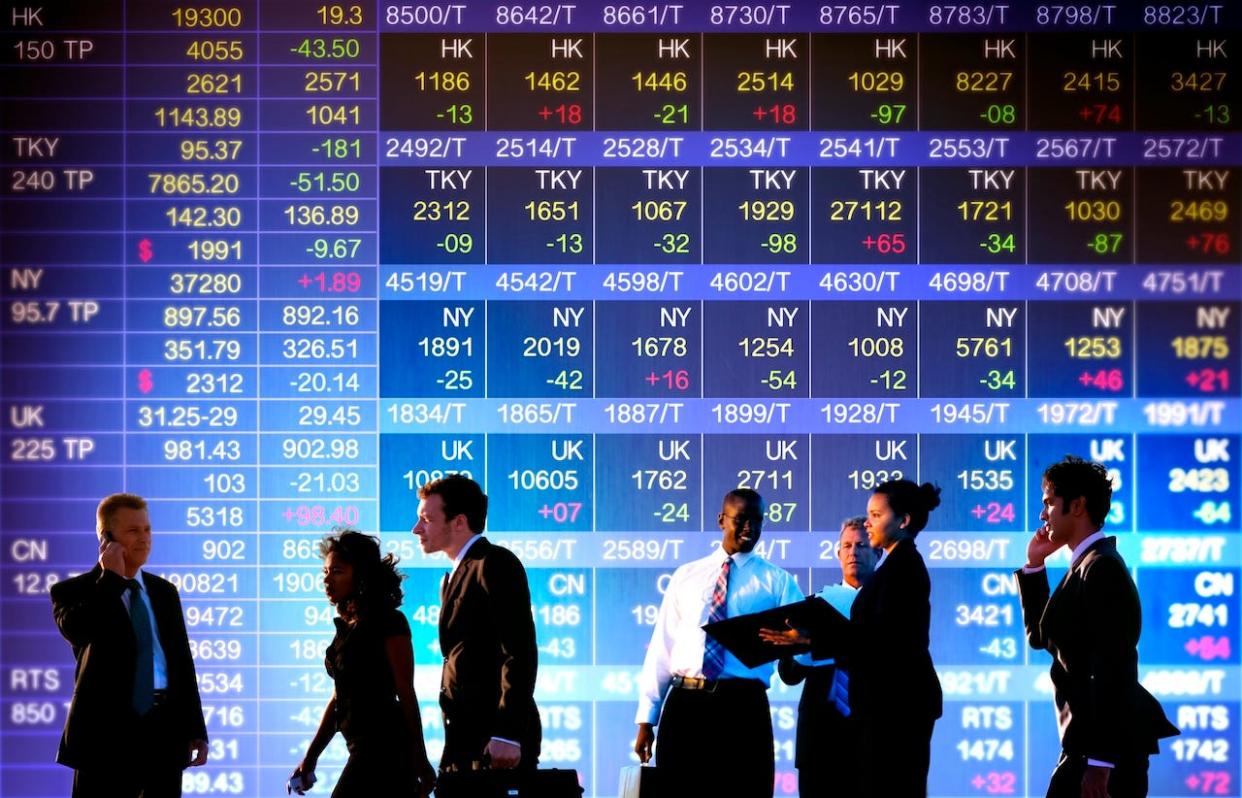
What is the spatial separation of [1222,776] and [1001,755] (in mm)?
897

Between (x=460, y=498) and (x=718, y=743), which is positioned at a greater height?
(x=460, y=498)

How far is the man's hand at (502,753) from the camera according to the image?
4.68 meters

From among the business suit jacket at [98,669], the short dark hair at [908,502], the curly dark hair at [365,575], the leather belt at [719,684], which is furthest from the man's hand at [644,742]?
the business suit jacket at [98,669]

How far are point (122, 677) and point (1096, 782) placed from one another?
2894mm

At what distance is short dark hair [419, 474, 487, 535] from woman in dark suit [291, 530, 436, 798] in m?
0.31

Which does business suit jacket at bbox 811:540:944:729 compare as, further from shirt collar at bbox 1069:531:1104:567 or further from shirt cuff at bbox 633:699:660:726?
shirt cuff at bbox 633:699:660:726

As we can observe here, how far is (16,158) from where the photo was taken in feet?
20.9

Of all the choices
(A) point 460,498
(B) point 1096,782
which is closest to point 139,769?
(A) point 460,498

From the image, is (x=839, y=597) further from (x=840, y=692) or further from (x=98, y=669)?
(x=98, y=669)

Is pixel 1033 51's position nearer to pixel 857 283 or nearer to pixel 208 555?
pixel 857 283

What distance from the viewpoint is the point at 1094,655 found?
14.1 feet

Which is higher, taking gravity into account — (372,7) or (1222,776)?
(372,7)

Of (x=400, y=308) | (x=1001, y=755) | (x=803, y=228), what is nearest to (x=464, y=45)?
(x=400, y=308)

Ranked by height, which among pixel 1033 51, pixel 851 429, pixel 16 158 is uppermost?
pixel 1033 51
